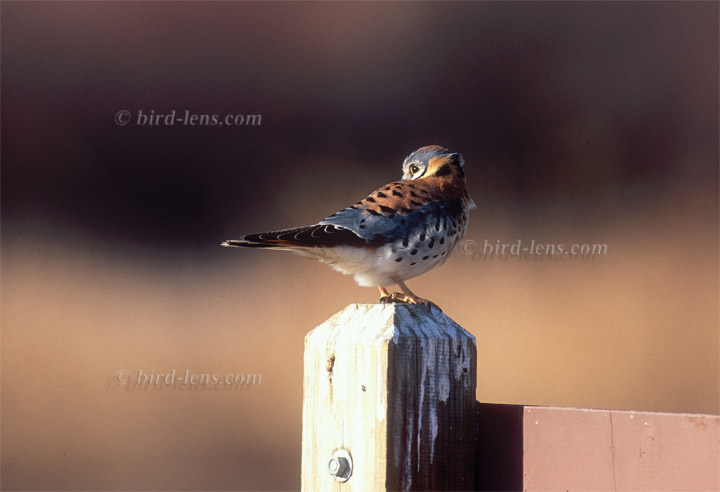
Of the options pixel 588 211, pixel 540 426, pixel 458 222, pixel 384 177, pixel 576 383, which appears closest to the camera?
pixel 540 426

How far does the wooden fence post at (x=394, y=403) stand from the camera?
1.29 m

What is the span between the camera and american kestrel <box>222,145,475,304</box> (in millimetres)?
2119

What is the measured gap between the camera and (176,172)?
5.53 metres

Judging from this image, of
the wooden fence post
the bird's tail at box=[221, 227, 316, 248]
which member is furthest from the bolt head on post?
the bird's tail at box=[221, 227, 316, 248]

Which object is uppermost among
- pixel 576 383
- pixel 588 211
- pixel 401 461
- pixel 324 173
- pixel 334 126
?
pixel 334 126

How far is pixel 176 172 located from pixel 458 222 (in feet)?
11.5

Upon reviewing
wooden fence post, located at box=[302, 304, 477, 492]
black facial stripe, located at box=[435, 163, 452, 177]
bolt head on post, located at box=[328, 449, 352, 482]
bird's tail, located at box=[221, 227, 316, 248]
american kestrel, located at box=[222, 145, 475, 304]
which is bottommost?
bolt head on post, located at box=[328, 449, 352, 482]

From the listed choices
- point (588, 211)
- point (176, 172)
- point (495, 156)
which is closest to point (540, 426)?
point (588, 211)

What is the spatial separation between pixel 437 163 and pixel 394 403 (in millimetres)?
1231

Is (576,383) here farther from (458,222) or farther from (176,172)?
(176,172)

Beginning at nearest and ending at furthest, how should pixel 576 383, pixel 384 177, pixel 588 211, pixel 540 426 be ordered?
pixel 540 426
pixel 576 383
pixel 588 211
pixel 384 177

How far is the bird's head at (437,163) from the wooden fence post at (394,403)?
1060mm

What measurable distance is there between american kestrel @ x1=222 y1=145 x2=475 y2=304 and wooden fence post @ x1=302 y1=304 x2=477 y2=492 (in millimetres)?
713

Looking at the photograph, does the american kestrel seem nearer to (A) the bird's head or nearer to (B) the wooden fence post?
(A) the bird's head
